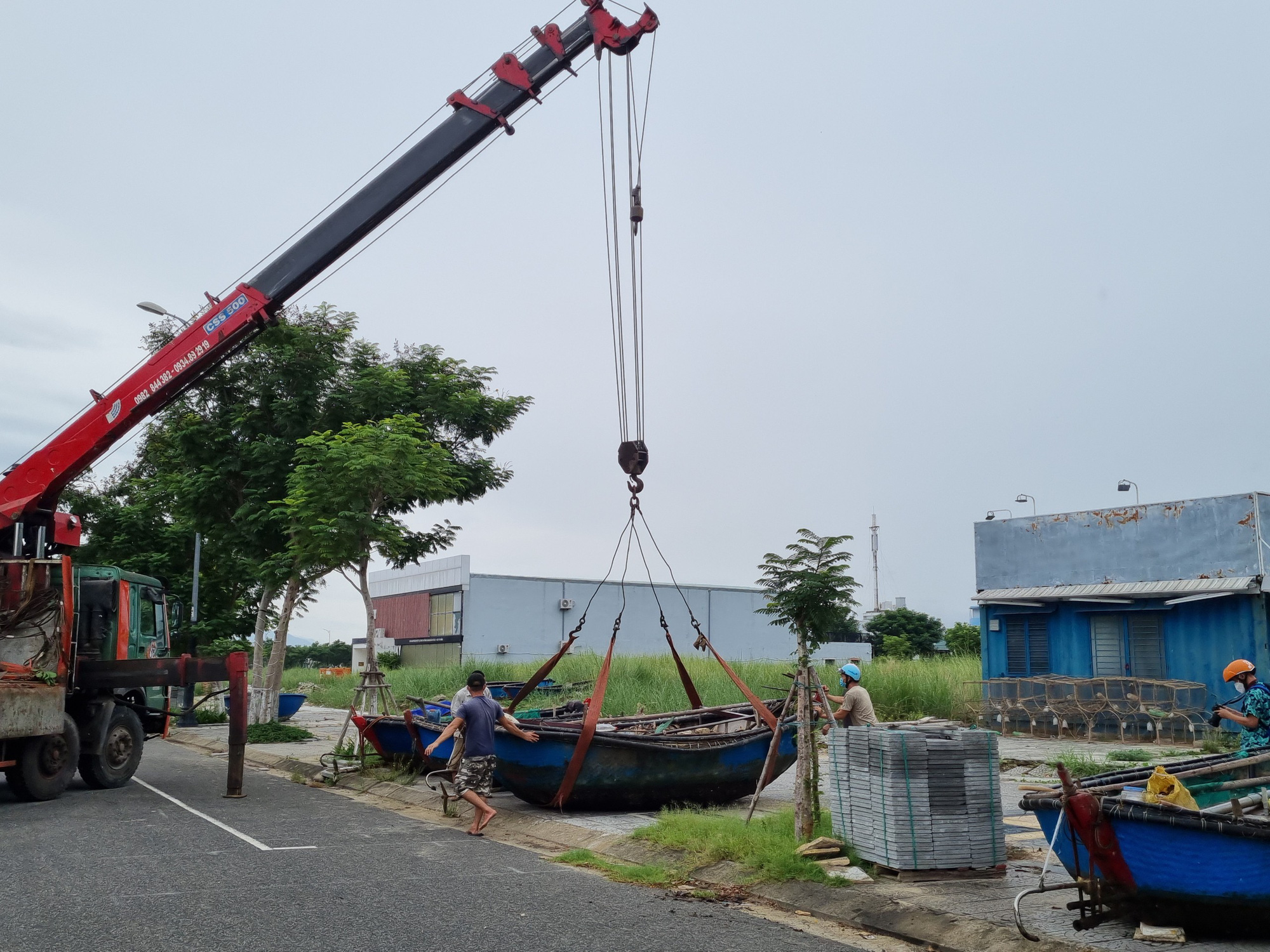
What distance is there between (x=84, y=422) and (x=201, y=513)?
362 inches

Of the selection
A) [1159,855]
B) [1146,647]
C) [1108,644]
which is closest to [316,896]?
[1159,855]

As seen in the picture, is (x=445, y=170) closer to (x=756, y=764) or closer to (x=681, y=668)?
(x=681, y=668)

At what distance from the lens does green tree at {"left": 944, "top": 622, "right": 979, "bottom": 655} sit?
5412 cm

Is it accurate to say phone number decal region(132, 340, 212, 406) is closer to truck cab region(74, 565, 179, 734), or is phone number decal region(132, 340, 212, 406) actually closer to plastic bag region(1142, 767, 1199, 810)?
truck cab region(74, 565, 179, 734)

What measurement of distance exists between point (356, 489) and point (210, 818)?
7493mm

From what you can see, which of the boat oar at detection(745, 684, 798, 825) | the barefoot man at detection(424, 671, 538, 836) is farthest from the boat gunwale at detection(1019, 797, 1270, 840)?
the barefoot man at detection(424, 671, 538, 836)

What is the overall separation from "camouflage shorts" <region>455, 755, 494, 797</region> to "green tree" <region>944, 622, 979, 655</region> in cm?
4399

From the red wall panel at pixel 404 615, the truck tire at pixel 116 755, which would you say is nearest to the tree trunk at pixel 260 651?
the truck tire at pixel 116 755

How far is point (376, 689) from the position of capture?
1728 cm

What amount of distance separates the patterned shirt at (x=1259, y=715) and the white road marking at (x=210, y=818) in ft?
28.6

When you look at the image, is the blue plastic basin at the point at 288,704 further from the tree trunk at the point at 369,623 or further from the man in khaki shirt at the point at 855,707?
the man in khaki shirt at the point at 855,707

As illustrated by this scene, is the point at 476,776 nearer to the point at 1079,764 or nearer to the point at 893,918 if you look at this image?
the point at 893,918

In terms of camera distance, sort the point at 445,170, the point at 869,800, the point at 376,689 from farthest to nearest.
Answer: the point at 376,689, the point at 445,170, the point at 869,800

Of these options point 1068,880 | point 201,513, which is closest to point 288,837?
point 1068,880
